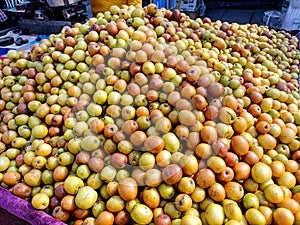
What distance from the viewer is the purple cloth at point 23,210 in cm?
157

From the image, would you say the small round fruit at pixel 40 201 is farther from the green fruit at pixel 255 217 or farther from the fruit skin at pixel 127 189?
the green fruit at pixel 255 217

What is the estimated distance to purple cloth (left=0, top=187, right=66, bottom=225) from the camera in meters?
1.57

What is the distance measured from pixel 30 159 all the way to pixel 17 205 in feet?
1.10

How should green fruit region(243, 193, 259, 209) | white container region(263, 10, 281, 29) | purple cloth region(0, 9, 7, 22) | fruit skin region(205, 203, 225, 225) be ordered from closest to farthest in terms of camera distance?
fruit skin region(205, 203, 225, 225) < green fruit region(243, 193, 259, 209) < purple cloth region(0, 9, 7, 22) < white container region(263, 10, 281, 29)

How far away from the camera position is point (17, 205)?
1696 mm

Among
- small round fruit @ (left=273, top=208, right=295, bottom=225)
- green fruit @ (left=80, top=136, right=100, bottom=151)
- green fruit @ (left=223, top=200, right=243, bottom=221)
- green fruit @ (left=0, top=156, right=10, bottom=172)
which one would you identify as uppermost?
green fruit @ (left=80, top=136, right=100, bottom=151)

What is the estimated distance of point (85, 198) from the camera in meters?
1.54

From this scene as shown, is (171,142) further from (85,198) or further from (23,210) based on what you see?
(23,210)

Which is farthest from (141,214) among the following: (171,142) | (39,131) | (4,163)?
(4,163)

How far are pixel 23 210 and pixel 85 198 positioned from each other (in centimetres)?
51

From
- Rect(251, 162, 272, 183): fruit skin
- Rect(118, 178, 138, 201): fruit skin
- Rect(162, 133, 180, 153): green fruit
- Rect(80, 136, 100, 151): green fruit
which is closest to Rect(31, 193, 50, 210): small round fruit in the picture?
Rect(80, 136, 100, 151): green fruit

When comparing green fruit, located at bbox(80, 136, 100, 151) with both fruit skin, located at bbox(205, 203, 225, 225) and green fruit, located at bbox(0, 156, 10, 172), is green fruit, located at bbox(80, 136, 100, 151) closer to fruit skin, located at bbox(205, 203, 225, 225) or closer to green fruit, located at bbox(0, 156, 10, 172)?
green fruit, located at bbox(0, 156, 10, 172)

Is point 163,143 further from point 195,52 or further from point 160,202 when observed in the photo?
point 195,52

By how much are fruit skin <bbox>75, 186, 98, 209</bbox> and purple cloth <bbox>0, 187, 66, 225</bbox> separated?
6.9 inches
